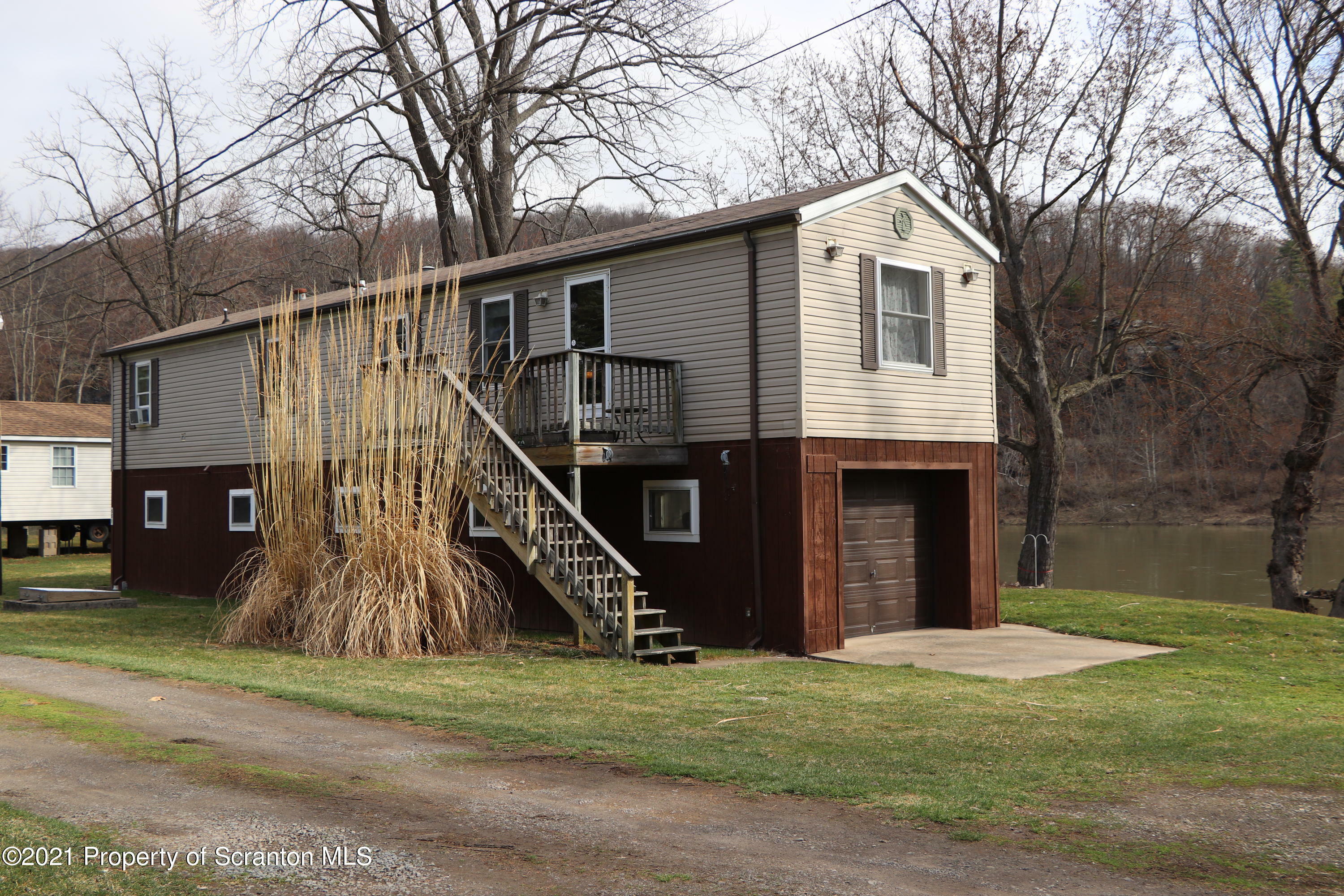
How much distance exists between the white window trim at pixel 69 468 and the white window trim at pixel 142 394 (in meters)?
10.9

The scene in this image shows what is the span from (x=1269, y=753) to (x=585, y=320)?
9.63 metres

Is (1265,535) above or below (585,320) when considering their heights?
below

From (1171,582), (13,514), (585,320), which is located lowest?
(1171,582)

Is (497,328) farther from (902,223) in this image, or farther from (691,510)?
(902,223)

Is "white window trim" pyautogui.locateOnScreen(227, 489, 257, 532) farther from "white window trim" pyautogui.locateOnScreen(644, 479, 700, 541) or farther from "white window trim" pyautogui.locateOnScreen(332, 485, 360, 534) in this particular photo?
"white window trim" pyautogui.locateOnScreen(644, 479, 700, 541)

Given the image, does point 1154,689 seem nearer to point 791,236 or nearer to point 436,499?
point 791,236

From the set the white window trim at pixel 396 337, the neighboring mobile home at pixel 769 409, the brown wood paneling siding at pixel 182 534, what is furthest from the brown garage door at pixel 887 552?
the brown wood paneling siding at pixel 182 534

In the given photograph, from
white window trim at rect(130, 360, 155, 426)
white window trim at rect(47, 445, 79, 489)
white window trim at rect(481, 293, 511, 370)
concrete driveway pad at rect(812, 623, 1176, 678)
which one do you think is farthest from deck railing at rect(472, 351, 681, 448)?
white window trim at rect(47, 445, 79, 489)

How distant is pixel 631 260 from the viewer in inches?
536

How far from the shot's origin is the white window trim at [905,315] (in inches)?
510

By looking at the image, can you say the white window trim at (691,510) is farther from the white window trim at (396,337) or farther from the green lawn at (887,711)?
the white window trim at (396,337)

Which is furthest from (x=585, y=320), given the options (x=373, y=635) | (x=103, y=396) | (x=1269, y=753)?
(x=103, y=396)

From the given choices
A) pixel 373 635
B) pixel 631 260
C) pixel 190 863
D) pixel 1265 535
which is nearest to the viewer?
pixel 190 863

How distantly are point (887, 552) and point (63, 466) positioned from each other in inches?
1020
